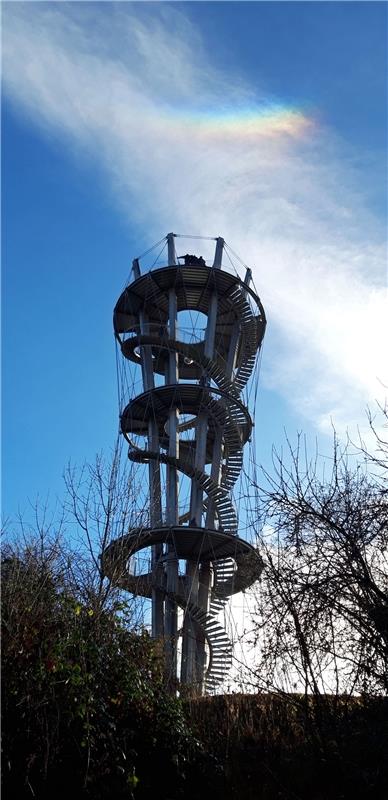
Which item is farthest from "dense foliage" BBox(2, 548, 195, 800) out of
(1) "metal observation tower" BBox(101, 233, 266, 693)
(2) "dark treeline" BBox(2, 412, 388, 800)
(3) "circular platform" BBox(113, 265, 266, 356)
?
(3) "circular platform" BBox(113, 265, 266, 356)

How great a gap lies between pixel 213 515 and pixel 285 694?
57.6 ft

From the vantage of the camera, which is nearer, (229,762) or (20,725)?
(20,725)

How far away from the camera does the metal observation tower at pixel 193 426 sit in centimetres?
2381

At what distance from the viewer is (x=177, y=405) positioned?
26.9 m

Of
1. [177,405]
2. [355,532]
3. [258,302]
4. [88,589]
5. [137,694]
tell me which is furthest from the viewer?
[258,302]

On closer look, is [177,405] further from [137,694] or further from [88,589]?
[137,694]

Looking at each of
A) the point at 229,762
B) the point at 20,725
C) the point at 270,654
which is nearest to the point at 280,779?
the point at 229,762

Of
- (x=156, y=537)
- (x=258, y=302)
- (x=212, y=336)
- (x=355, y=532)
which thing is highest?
(x=258, y=302)

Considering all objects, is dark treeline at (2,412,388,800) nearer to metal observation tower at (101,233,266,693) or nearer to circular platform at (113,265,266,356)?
metal observation tower at (101,233,266,693)

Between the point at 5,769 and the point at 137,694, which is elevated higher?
the point at 137,694

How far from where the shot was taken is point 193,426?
28.6 metres

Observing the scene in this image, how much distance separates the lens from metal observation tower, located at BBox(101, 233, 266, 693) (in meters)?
23.8

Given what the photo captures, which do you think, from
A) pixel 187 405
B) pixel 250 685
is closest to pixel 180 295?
pixel 187 405

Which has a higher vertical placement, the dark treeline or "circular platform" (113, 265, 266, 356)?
"circular platform" (113, 265, 266, 356)
